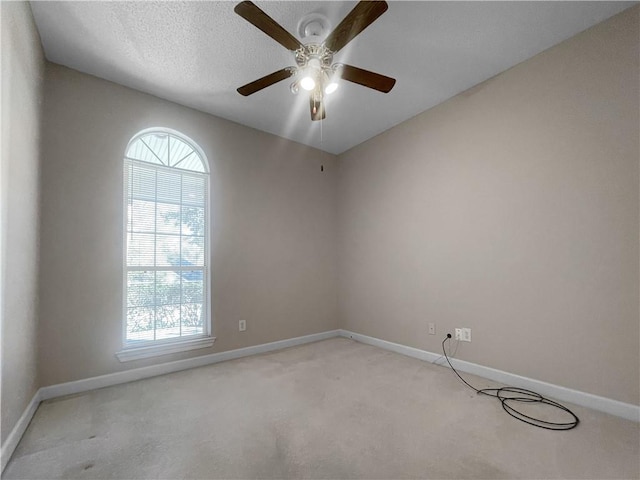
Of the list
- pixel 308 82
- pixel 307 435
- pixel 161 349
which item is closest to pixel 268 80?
pixel 308 82

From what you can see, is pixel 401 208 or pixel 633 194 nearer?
pixel 633 194

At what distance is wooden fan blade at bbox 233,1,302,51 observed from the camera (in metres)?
1.51

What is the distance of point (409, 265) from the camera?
351cm

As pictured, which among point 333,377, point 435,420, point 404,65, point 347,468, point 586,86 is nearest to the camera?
point 347,468

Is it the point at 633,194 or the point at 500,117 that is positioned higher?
the point at 500,117

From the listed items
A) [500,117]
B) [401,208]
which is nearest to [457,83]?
[500,117]

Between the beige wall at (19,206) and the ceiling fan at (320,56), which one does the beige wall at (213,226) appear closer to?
the beige wall at (19,206)

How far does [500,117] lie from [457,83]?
1.72 feet

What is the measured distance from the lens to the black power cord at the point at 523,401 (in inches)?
77.0

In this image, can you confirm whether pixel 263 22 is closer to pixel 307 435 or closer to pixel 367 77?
pixel 367 77

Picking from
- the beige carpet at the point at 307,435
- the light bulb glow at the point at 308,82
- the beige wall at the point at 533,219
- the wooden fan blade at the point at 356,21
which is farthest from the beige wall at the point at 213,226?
the wooden fan blade at the point at 356,21

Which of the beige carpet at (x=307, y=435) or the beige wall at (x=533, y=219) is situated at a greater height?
the beige wall at (x=533, y=219)

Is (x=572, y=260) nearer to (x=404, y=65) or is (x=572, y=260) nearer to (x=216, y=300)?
(x=404, y=65)

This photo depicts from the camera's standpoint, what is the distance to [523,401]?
90.4 inches
